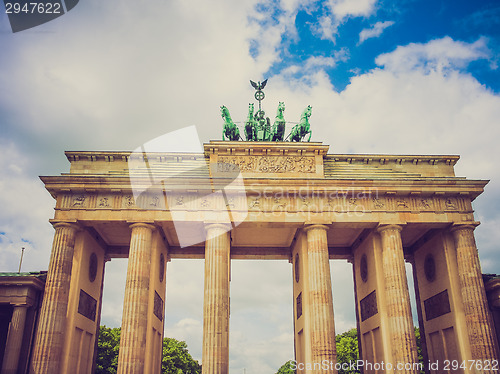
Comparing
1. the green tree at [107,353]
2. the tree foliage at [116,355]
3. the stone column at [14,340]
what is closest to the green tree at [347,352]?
the tree foliage at [116,355]

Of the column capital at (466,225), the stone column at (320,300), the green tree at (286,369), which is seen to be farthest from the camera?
the green tree at (286,369)

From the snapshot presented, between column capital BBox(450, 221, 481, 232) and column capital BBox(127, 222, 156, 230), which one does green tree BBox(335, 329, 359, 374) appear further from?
column capital BBox(127, 222, 156, 230)

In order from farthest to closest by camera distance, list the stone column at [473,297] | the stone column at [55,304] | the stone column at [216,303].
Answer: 1. the stone column at [473,297]
2. the stone column at [216,303]
3. the stone column at [55,304]

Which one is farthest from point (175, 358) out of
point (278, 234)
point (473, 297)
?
point (473, 297)

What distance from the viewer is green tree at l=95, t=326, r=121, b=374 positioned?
5404cm

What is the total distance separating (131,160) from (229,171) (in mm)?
7129

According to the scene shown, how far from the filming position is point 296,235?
109 feet

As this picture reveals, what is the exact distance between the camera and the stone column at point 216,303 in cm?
2562

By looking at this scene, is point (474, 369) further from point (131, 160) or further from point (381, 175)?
point (131, 160)

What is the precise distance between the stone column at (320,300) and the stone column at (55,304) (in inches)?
589

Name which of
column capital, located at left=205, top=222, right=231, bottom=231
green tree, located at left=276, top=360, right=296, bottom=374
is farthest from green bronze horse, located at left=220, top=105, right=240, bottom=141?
green tree, located at left=276, top=360, right=296, bottom=374

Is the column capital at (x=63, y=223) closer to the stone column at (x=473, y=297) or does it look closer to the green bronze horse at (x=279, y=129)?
the green bronze horse at (x=279, y=129)

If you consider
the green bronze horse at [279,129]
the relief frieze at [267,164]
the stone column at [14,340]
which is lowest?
the stone column at [14,340]

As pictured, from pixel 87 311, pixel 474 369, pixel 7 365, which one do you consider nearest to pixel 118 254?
pixel 87 311
